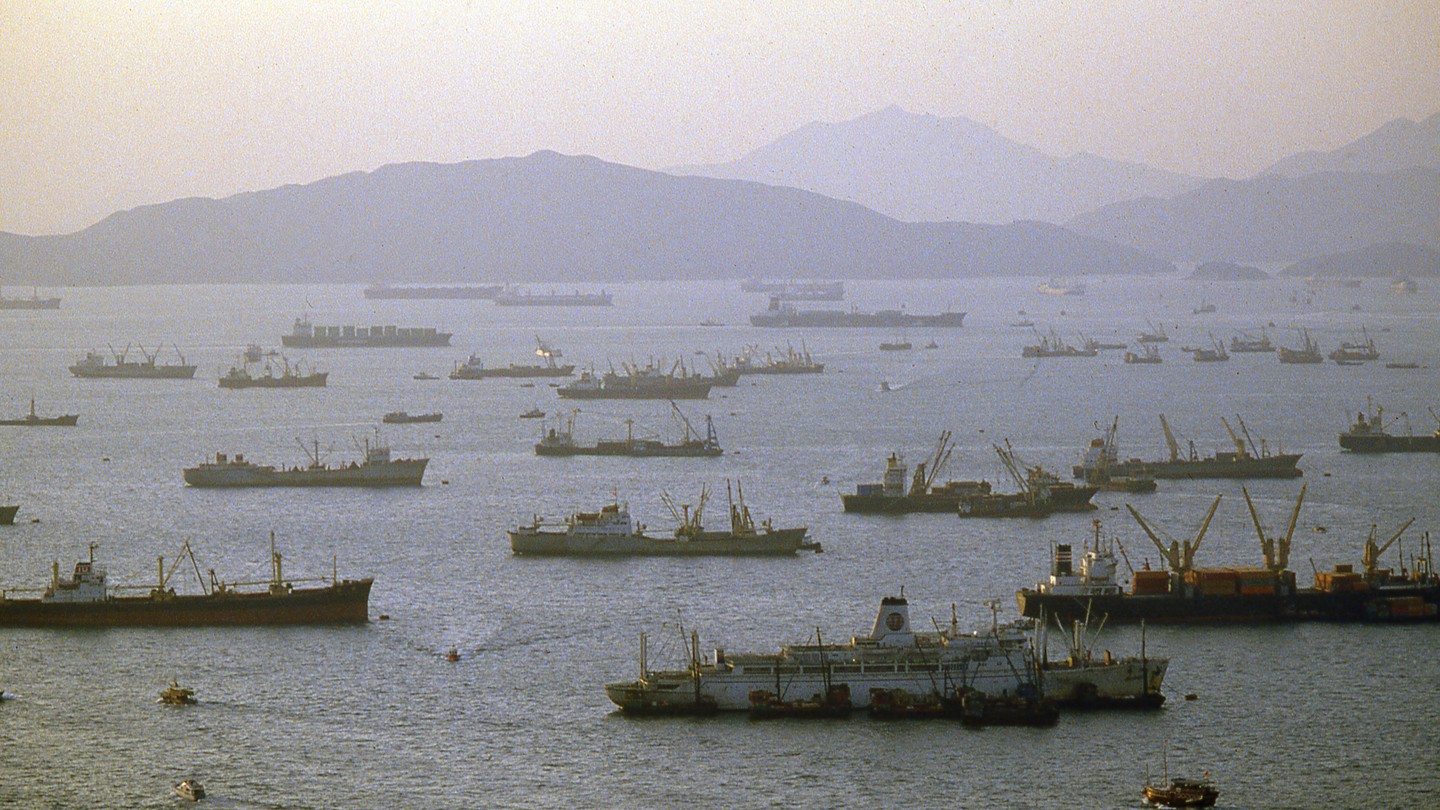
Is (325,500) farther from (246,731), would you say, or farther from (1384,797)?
(1384,797)

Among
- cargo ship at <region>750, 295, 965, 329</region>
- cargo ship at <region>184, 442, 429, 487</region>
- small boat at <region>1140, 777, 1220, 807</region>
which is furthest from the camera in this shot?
cargo ship at <region>750, 295, 965, 329</region>

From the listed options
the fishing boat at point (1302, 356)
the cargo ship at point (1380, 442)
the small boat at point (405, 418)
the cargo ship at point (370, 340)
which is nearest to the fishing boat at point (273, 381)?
the small boat at point (405, 418)

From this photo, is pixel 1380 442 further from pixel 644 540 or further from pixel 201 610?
pixel 201 610

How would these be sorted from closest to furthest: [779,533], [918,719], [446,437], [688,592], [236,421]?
[918,719], [688,592], [779,533], [446,437], [236,421]

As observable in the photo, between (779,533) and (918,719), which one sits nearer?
(918,719)

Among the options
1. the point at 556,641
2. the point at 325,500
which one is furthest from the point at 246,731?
the point at 325,500

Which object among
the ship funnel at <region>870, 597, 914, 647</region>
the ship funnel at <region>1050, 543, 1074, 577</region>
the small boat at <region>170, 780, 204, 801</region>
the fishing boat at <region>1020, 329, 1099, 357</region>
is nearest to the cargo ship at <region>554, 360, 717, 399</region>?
the fishing boat at <region>1020, 329, 1099, 357</region>

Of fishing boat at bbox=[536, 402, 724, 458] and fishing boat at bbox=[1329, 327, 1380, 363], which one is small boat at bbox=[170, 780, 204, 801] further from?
fishing boat at bbox=[1329, 327, 1380, 363]
